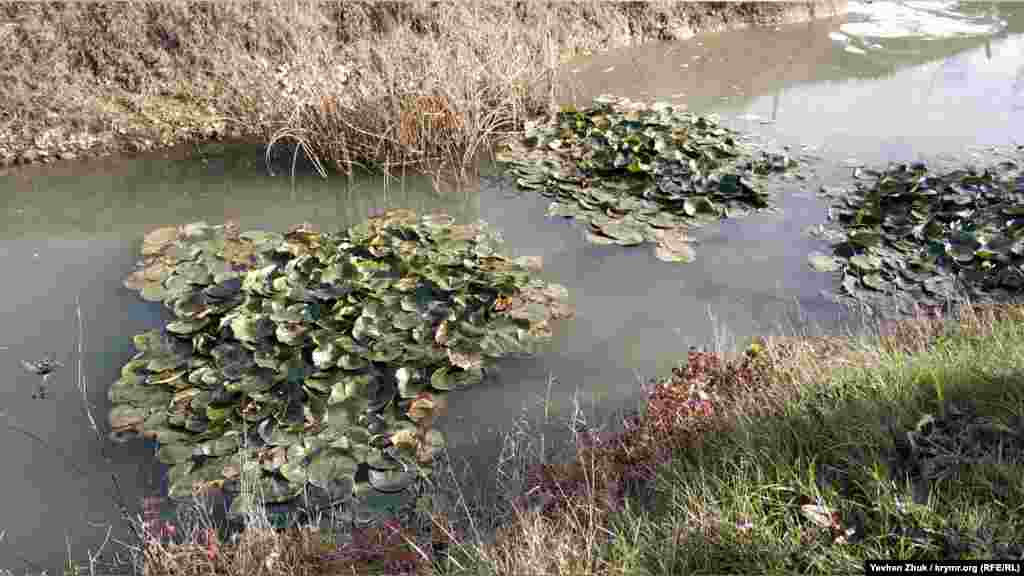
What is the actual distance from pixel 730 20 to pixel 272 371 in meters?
10.9

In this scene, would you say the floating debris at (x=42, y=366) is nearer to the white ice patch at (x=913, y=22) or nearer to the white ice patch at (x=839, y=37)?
the white ice patch at (x=839, y=37)

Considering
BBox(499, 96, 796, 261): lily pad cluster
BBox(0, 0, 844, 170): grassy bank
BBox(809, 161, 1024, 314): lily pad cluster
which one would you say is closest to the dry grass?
BBox(809, 161, 1024, 314): lily pad cluster

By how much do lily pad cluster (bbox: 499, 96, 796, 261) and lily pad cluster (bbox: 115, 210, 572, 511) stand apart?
1010mm

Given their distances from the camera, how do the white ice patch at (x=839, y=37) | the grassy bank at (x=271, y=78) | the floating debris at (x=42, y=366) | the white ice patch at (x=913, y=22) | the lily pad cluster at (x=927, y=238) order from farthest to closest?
1. the white ice patch at (x=913, y=22)
2. the white ice patch at (x=839, y=37)
3. the grassy bank at (x=271, y=78)
4. the lily pad cluster at (x=927, y=238)
5. the floating debris at (x=42, y=366)

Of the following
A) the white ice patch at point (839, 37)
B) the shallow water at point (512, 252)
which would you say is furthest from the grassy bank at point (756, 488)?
the white ice patch at point (839, 37)

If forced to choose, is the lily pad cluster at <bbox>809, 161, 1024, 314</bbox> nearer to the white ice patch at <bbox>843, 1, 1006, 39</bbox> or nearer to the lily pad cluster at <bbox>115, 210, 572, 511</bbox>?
the lily pad cluster at <bbox>115, 210, 572, 511</bbox>

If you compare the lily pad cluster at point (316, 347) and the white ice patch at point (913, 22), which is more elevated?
the white ice patch at point (913, 22)

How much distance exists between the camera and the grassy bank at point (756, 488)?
2.10m

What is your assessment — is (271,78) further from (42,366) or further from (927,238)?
(927,238)

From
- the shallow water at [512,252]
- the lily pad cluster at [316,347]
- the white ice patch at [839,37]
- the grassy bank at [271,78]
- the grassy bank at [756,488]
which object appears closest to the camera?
the grassy bank at [756,488]

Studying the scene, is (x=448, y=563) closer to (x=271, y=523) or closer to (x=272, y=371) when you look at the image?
(x=271, y=523)

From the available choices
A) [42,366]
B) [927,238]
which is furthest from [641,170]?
[42,366]

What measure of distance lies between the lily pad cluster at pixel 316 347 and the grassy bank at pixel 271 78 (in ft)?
5.25

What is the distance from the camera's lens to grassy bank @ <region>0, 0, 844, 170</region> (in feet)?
20.5
